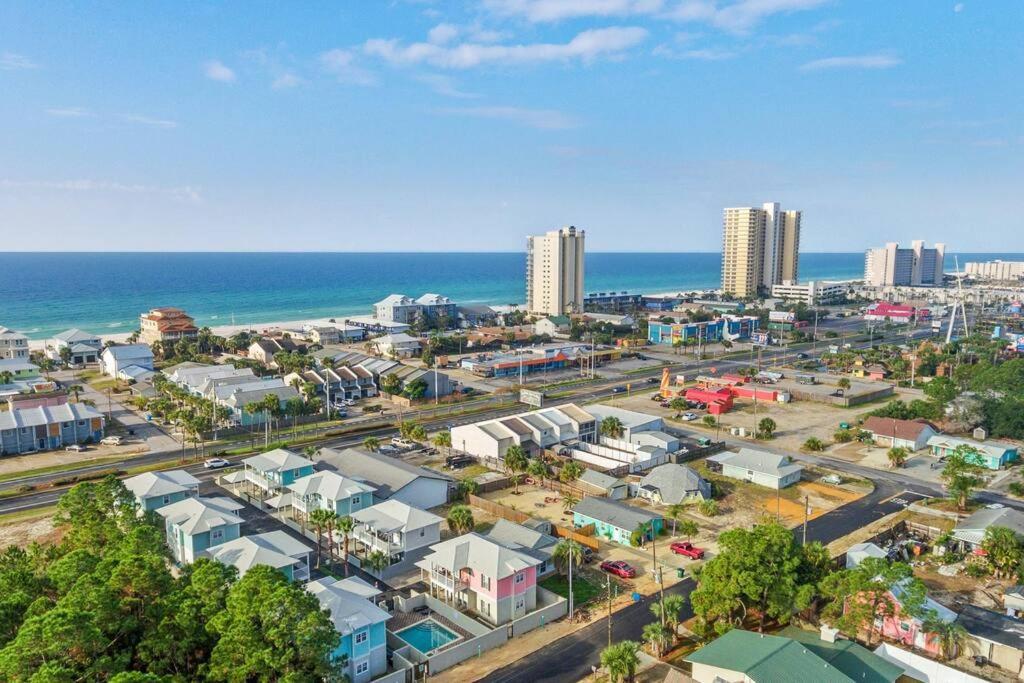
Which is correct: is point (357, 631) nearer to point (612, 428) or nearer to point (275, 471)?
point (275, 471)

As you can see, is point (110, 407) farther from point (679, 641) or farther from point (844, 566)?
point (844, 566)

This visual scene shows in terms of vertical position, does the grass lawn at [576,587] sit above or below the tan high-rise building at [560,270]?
below

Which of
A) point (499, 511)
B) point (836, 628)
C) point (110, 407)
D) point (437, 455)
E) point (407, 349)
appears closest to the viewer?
point (836, 628)

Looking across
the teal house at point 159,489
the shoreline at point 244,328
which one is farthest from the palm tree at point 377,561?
the shoreline at point 244,328

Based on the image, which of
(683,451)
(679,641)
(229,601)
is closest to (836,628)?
(679,641)

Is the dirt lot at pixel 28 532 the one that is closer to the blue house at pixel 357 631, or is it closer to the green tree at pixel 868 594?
the blue house at pixel 357 631

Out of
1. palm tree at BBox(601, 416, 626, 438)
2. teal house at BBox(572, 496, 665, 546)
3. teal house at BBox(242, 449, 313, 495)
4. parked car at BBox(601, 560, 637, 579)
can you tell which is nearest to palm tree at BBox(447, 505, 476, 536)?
teal house at BBox(572, 496, 665, 546)

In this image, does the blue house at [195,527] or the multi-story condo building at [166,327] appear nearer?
the blue house at [195,527]
